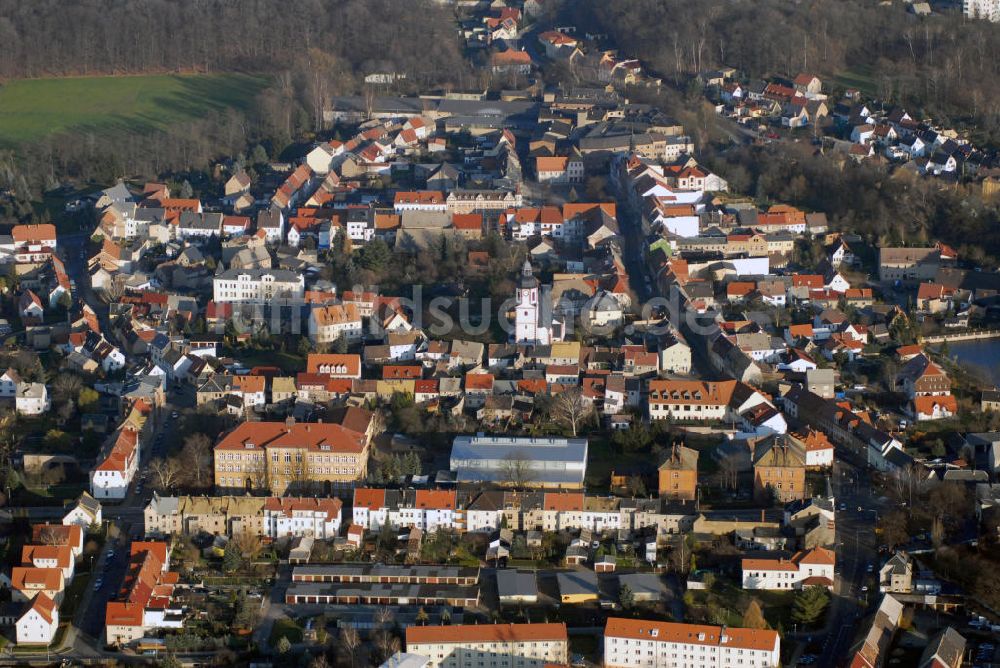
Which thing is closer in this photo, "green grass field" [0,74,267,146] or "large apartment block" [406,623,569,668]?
"large apartment block" [406,623,569,668]

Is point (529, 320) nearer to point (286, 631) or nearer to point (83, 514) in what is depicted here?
point (83, 514)

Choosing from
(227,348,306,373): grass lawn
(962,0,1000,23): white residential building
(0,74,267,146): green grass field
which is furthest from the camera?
(962,0,1000,23): white residential building

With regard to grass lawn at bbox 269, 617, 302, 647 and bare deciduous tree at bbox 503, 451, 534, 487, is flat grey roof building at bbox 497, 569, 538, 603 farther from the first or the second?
grass lawn at bbox 269, 617, 302, 647

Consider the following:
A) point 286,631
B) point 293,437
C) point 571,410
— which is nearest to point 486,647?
point 286,631

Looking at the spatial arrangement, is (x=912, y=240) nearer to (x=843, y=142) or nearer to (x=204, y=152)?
(x=843, y=142)

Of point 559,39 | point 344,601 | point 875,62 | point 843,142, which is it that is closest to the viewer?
point 344,601

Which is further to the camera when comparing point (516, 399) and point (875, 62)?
point (875, 62)

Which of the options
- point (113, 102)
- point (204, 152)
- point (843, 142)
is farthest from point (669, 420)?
point (113, 102)

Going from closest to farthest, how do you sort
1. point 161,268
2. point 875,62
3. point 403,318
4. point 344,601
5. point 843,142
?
1. point 344,601
2. point 403,318
3. point 161,268
4. point 843,142
5. point 875,62

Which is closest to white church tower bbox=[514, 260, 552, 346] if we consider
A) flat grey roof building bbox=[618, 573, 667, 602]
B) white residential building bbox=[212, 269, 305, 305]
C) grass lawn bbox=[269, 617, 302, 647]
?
white residential building bbox=[212, 269, 305, 305]
